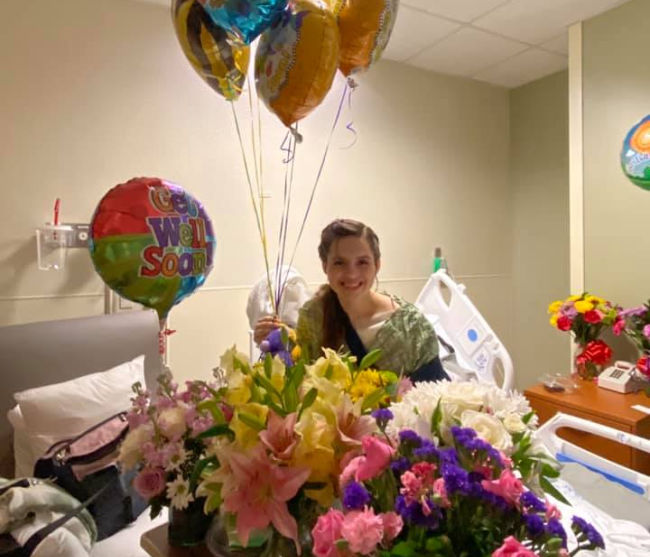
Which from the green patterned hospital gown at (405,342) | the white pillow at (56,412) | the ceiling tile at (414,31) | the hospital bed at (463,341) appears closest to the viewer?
the green patterned hospital gown at (405,342)

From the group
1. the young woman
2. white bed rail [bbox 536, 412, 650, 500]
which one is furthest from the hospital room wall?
white bed rail [bbox 536, 412, 650, 500]

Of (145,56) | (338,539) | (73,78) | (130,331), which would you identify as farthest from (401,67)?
(338,539)

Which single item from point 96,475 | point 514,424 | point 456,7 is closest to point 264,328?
point 96,475

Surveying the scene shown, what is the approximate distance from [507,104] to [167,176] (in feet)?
8.96

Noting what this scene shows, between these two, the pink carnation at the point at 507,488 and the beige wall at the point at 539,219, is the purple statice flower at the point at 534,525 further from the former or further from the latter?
the beige wall at the point at 539,219

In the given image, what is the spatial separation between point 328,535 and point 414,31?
289cm

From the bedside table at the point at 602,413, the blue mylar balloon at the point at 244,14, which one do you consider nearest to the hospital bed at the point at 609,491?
the bedside table at the point at 602,413

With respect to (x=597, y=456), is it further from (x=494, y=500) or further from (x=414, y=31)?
(x=414, y=31)

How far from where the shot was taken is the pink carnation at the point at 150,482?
69 cm

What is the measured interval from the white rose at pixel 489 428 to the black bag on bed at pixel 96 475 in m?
1.20

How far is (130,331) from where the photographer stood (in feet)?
7.06

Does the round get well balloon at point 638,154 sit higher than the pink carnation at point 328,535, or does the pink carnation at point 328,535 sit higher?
the round get well balloon at point 638,154

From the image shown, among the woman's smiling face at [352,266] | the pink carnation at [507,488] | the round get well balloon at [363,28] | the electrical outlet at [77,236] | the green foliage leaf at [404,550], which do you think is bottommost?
the green foliage leaf at [404,550]

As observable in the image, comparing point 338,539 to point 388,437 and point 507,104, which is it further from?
point 507,104
